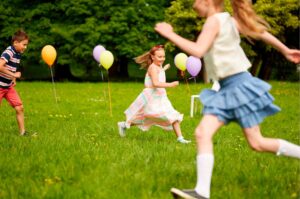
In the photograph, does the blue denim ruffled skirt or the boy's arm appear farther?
the boy's arm

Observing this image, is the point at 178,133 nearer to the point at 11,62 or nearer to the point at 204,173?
the point at 11,62

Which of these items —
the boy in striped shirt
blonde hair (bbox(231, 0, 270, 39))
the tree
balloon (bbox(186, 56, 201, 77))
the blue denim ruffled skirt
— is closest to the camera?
the blue denim ruffled skirt

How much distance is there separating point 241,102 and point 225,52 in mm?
474

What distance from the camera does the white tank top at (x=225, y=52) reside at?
4316 mm

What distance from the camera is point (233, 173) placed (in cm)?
521

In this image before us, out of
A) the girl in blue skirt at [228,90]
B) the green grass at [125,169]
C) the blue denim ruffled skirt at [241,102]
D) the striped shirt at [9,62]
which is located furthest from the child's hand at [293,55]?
the striped shirt at [9,62]

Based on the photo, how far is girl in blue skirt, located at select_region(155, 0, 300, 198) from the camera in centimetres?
412

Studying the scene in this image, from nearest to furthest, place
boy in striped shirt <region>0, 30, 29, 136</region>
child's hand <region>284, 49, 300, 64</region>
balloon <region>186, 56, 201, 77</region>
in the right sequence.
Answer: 1. child's hand <region>284, 49, 300, 64</region>
2. boy in striped shirt <region>0, 30, 29, 136</region>
3. balloon <region>186, 56, 201, 77</region>

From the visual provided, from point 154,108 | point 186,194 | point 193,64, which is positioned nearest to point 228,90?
point 186,194

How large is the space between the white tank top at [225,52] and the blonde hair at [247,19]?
0.11 m

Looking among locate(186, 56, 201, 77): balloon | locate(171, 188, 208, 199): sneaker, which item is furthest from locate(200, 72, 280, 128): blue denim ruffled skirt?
locate(186, 56, 201, 77): balloon

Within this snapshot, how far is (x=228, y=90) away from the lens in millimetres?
4375

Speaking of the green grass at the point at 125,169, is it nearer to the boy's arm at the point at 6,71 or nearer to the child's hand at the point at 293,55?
the boy's arm at the point at 6,71

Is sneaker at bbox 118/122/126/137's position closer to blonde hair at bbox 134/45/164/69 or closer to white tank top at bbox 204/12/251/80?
blonde hair at bbox 134/45/164/69
